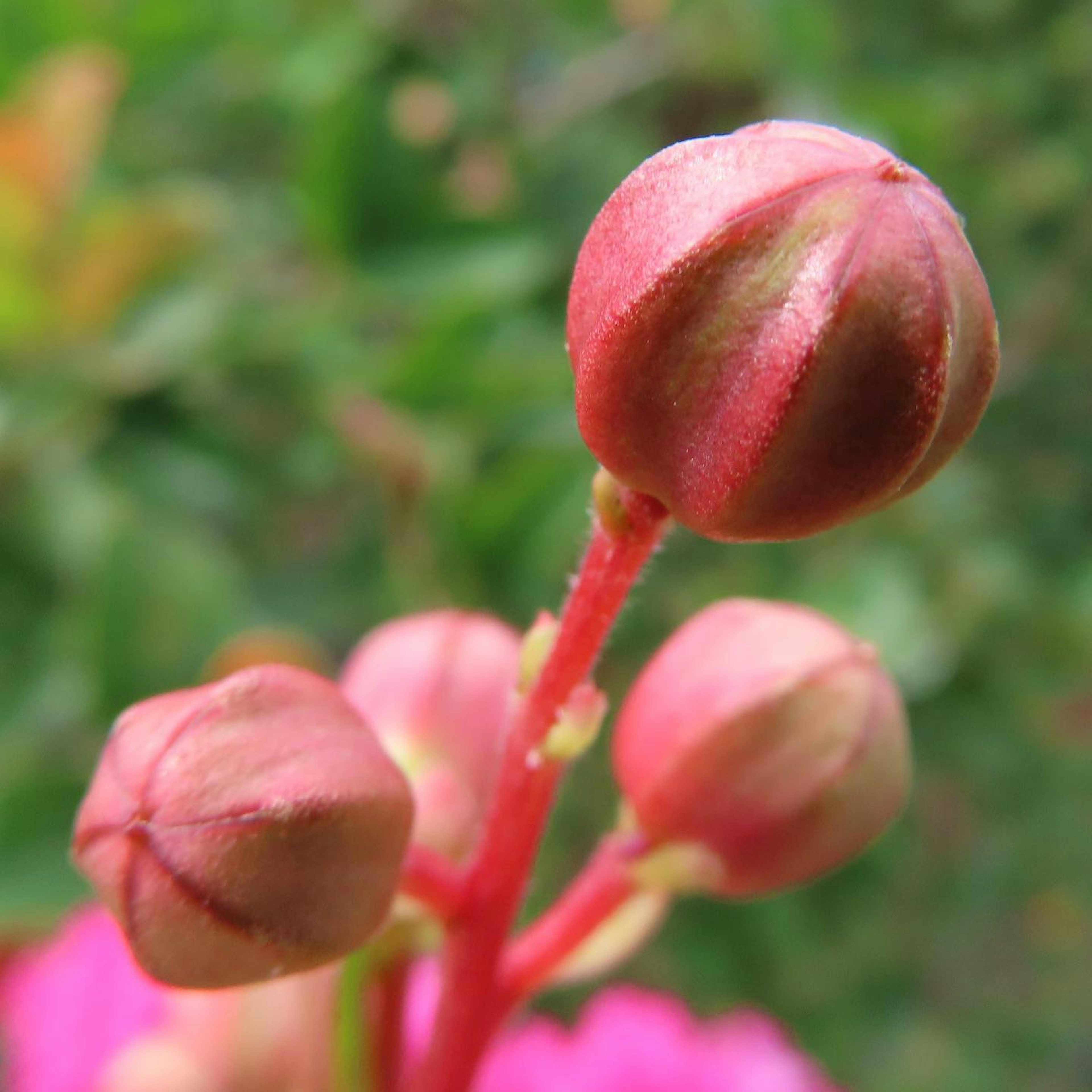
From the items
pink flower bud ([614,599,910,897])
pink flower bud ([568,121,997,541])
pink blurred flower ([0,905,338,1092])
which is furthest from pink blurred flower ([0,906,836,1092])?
pink flower bud ([568,121,997,541])

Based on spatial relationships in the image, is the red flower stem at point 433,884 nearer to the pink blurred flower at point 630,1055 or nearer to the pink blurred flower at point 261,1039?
the pink blurred flower at point 261,1039

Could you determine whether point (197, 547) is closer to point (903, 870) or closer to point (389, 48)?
point (389, 48)

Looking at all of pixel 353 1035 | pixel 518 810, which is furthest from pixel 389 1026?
pixel 518 810

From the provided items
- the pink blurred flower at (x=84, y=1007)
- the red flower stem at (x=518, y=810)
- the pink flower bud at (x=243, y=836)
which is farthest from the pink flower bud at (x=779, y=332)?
the pink blurred flower at (x=84, y=1007)

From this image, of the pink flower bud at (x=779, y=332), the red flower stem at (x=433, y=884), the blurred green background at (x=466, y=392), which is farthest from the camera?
the blurred green background at (x=466, y=392)

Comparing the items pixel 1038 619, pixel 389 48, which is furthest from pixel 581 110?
pixel 1038 619

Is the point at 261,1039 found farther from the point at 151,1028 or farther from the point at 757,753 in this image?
the point at 757,753

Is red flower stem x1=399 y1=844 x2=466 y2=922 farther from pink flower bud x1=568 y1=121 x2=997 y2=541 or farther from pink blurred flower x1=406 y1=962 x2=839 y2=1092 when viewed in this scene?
pink blurred flower x1=406 y1=962 x2=839 y2=1092
